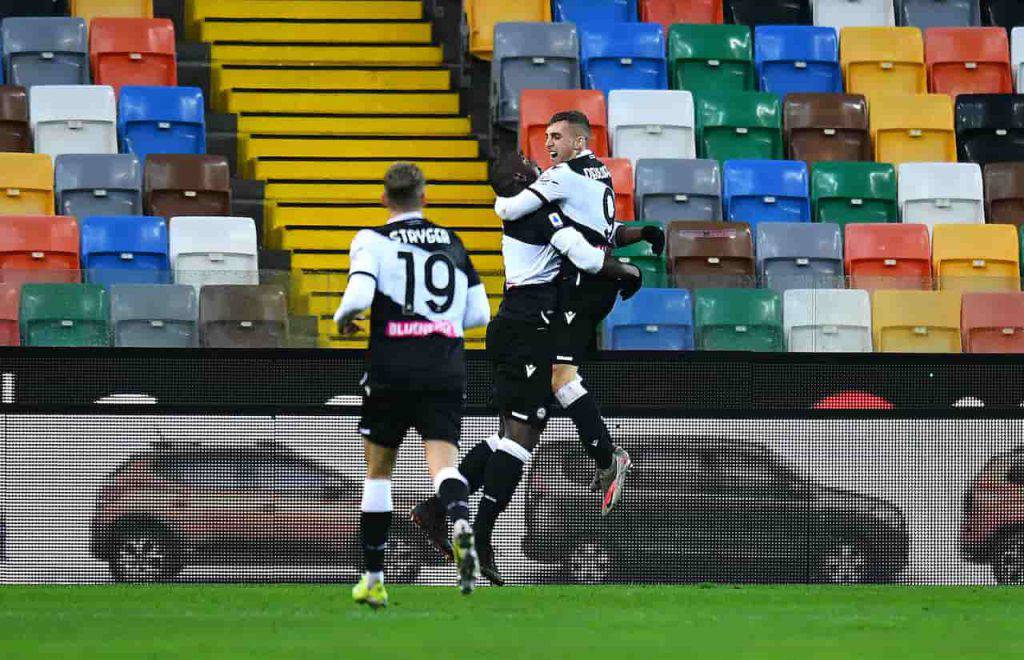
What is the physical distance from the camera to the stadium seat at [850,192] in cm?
1446

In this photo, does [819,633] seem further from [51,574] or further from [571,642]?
[51,574]

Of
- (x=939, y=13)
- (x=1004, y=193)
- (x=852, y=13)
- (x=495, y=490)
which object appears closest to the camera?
(x=495, y=490)

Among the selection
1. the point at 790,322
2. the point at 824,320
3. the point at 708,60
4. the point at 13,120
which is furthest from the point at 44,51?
the point at 824,320

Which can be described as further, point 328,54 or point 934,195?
point 328,54

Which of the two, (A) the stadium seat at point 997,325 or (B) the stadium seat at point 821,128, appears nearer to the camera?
(A) the stadium seat at point 997,325

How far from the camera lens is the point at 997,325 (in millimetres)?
10523

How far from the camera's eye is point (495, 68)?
50.4 ft

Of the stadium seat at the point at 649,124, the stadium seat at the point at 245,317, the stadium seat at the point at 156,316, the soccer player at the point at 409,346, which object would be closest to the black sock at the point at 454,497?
the soccer player at the point at 409,346

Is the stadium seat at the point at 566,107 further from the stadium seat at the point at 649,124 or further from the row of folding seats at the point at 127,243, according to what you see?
the row of folding seats at the point at 127,243

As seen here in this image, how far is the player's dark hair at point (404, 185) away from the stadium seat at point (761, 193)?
22.2ft

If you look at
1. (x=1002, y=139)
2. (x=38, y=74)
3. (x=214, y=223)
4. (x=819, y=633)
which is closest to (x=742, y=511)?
(x=819, y=633)

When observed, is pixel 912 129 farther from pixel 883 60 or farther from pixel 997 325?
pixel 997 325

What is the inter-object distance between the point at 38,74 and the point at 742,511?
7.59m

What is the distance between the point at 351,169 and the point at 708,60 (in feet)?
10.2
